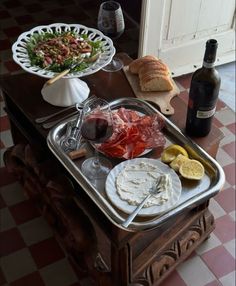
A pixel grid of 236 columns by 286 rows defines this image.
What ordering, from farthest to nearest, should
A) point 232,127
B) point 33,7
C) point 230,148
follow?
point 33,7 < point 232,127 < point 230,148

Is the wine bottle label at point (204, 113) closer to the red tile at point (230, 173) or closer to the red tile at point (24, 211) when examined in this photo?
the red tile at point (230, 173)

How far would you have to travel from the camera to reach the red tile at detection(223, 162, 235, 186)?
5.88ft

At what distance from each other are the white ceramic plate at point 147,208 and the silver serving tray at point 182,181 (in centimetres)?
1

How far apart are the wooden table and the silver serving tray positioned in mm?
57

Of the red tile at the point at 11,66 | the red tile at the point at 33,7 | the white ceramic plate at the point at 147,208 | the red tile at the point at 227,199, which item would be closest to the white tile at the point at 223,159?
the red tile at the point at 227,199

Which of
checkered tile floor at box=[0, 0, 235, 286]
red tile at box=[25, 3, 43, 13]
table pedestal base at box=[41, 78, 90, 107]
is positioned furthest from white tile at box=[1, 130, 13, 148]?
red tile at box=[25, 3, 43, 13]

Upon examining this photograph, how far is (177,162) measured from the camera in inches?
47.3

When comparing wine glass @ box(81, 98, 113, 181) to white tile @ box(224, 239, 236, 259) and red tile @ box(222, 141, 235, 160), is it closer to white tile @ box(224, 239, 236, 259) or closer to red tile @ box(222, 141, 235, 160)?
white tile @ box(224, 239, 236, 259)

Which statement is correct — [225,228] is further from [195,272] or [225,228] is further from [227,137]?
[227,137]

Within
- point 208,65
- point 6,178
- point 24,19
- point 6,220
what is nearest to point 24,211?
point 6,220

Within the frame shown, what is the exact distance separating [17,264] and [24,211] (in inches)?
8.6

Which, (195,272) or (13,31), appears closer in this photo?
(195,272)

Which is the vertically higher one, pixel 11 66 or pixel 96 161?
pixel 96 161

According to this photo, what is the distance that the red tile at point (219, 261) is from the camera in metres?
1.51
